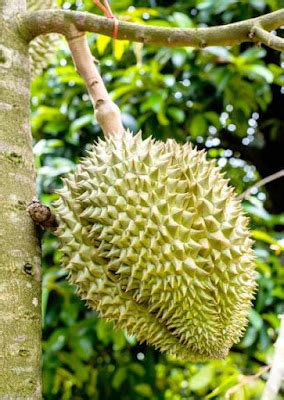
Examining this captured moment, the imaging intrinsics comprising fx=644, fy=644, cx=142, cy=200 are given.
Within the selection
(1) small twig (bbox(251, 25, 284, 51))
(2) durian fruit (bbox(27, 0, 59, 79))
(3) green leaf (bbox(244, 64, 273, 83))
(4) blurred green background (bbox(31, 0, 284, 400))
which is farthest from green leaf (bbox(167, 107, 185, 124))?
(1) small twig (bbox(251, 25, 284, 51))

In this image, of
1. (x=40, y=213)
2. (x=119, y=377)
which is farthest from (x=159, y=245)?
(x=119, y=377)

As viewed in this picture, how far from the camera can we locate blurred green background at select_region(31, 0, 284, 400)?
6.25ft

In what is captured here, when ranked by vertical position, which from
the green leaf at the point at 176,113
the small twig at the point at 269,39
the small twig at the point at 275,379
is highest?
the small twig at the point at 275,379

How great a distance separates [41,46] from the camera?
1.64 metres

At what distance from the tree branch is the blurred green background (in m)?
0.88

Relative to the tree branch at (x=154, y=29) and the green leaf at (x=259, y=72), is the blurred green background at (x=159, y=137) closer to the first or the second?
the green leaf at (x=259, y=72)

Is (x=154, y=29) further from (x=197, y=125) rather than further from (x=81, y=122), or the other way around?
(x=197, y=125)

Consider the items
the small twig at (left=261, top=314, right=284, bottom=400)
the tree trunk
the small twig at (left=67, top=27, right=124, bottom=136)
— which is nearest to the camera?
the small twig at (left=261, top=314, right=284, bottom=400)

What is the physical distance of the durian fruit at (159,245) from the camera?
856 millimetres

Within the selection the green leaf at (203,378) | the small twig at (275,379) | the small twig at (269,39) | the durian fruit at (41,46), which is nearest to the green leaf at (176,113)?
the durian fruit at (41,46)

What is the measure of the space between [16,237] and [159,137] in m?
1.29

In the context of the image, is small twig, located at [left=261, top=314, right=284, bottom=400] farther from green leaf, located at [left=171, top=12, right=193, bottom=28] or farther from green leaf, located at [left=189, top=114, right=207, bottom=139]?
green leaf, located at [left=189, top=114, right=207, bottom=139]

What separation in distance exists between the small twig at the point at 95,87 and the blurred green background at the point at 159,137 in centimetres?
82

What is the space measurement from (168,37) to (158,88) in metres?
1.11
